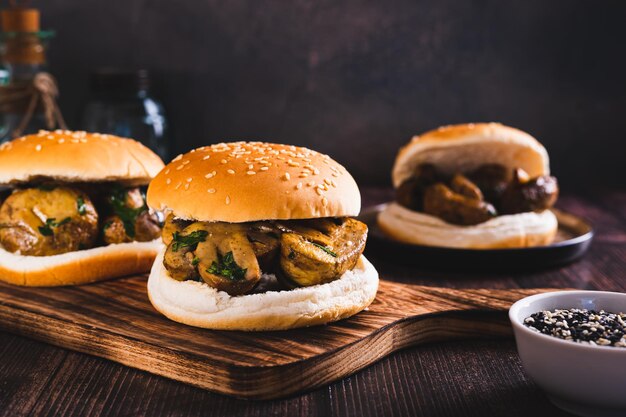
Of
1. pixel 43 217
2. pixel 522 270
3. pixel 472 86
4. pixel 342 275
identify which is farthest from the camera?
pixel 472 86

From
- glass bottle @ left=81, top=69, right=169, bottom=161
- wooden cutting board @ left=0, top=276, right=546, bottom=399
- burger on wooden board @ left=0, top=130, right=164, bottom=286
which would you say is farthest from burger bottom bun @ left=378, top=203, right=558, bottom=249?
glass bottle @ left=81, top=69, right=169, bottom=161

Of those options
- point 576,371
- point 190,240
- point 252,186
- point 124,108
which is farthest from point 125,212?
point 124,108

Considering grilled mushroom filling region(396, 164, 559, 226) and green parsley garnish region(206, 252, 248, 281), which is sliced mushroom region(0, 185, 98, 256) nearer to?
green parsley garnish region(206, 252, 248, 281)

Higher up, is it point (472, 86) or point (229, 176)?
point (229, 176)

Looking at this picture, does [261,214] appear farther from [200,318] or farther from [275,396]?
[275,396]

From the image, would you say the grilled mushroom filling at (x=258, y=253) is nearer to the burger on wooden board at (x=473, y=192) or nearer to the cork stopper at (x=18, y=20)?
the burger on wooden board at (x=473, y=192)

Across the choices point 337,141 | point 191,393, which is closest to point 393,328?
point 191,393

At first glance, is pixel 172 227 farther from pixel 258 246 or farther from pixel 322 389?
pixel 322 389
